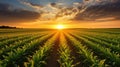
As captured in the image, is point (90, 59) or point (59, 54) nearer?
point (90, 59)

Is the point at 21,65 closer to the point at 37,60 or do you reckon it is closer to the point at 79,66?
the point at 37,60

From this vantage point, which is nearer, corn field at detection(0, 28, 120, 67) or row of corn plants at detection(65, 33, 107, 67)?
row of corn plants at detection(65, 33, 107, 67)

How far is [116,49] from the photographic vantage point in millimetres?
16000

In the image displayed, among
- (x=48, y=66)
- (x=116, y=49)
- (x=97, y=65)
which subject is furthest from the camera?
(x=116, y=49)

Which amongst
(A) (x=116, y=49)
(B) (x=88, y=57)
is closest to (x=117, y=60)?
(B) (x=88, y=57)

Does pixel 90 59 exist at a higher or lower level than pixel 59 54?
higher

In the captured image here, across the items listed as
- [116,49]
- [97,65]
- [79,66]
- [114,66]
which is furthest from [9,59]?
[116,49]

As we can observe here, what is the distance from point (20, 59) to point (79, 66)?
3664mm

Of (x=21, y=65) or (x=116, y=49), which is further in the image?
(x=116, y=49)

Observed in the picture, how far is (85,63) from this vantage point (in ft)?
37.6

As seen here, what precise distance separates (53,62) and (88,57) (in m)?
2.27

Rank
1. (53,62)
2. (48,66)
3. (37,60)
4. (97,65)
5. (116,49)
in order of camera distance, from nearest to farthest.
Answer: (97,65) < (37,60) < (48,66) < (53,62) < (116,49)

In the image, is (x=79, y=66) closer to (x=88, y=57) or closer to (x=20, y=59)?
(x=88, y=57)

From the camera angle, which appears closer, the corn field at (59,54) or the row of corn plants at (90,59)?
the row of corn plants at (90,59)
